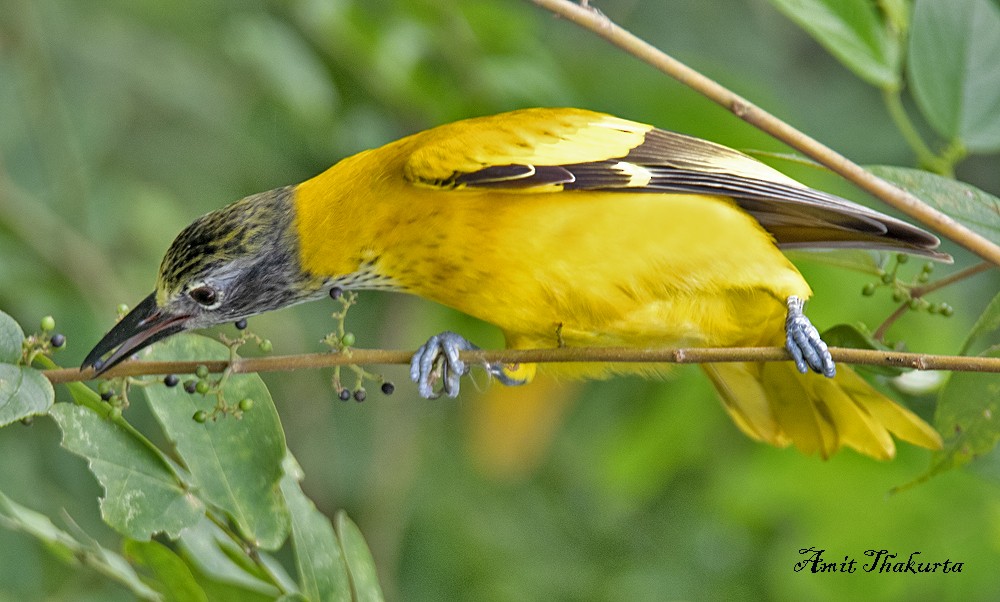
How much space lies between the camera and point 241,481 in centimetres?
256

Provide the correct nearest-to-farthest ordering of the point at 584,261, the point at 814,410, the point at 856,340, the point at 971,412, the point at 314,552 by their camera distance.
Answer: the point at 314,552
the point at 971,412
the point at 856,340
the point at 584,261
the point at 814,410

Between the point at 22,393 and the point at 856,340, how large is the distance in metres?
1.90

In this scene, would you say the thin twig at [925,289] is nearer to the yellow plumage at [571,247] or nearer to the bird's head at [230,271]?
the yellow plumage at [571,247]

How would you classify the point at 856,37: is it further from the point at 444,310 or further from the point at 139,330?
the point at 444,310

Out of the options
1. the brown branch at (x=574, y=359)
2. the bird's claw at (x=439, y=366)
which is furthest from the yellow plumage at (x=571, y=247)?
the brown branch at (x=574, y=359)

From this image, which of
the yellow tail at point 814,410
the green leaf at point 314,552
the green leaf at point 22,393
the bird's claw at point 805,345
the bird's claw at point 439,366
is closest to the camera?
the green leaf at point 22,393

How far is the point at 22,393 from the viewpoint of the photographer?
7.35 feet

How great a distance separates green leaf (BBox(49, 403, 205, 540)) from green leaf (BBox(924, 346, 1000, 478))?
173 cm

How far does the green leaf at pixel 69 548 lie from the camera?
2.45 m

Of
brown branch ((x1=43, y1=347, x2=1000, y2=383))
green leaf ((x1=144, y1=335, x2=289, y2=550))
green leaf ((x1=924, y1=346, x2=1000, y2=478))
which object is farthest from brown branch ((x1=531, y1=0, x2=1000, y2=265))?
green leaf ((x1=144, y1=335, x2=289, y2=550))

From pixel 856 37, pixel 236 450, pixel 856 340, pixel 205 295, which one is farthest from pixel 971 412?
pixel 205 295

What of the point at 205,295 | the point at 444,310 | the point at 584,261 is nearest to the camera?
the point at 584,261

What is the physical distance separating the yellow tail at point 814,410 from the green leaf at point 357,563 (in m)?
1.33

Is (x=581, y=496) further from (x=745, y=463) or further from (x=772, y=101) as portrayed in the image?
(x=772, y=101)
